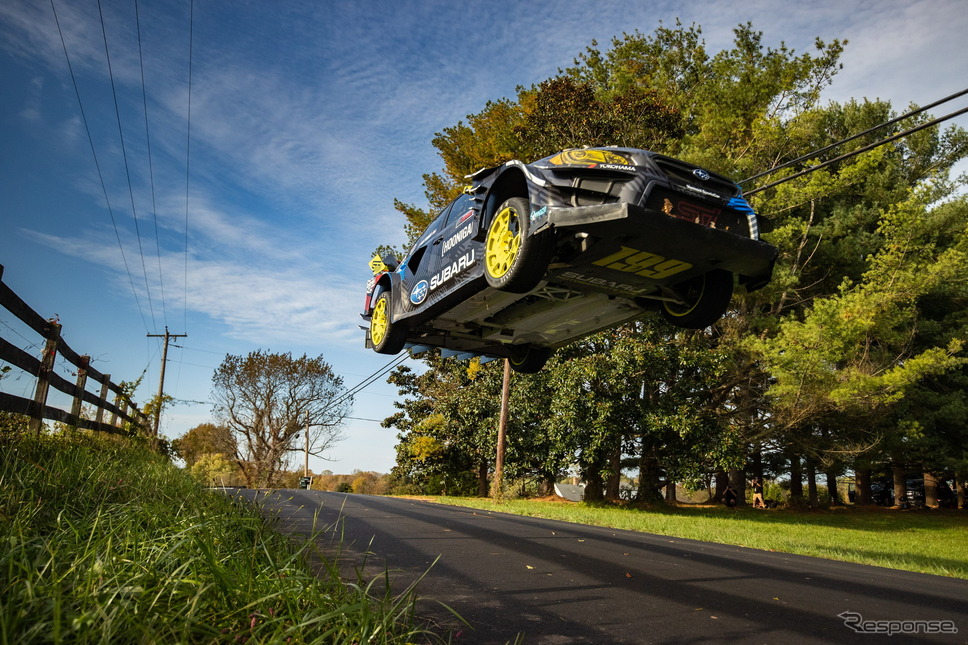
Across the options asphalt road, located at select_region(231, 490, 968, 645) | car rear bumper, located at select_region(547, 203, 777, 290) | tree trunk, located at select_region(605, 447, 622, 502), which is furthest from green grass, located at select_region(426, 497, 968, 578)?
car rear bumper, located at select_region(547, 203, 777, 290)

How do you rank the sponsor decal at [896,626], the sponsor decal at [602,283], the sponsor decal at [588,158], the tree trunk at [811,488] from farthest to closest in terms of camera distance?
1. the tree trunk at [811,488]
2. the sponsor decal at [602,283]
3. the sponsor decal at [588,158]
4. the sponsor decal at [896,626]

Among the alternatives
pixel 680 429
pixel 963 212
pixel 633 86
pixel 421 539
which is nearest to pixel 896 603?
pixel 421 539

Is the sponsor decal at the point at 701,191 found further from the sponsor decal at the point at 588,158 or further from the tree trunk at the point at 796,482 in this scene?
the tree trunk at the point at 796,482

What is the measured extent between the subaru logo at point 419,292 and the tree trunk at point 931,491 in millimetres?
30225

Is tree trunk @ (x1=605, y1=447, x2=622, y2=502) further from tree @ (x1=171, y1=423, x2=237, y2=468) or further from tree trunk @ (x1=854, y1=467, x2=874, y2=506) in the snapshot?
tree @ (x1=171, y1=423, x2=237, y2=468)

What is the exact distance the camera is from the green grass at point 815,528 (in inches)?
364

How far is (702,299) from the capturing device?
611 cm

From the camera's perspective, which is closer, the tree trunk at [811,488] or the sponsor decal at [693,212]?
the sponsor decal at [693,212]

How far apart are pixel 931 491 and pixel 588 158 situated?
31454 mm

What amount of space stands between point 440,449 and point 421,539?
1921 cm

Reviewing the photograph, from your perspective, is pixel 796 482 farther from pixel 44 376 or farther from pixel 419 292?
pixel 44 376

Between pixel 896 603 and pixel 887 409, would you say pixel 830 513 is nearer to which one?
pixel 887 409

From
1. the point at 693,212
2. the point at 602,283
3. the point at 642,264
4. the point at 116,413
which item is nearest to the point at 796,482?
the point at 602,283

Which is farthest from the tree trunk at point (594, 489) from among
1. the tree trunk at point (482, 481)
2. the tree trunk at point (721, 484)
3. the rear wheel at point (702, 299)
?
the rear wheel at point (702, 299)
